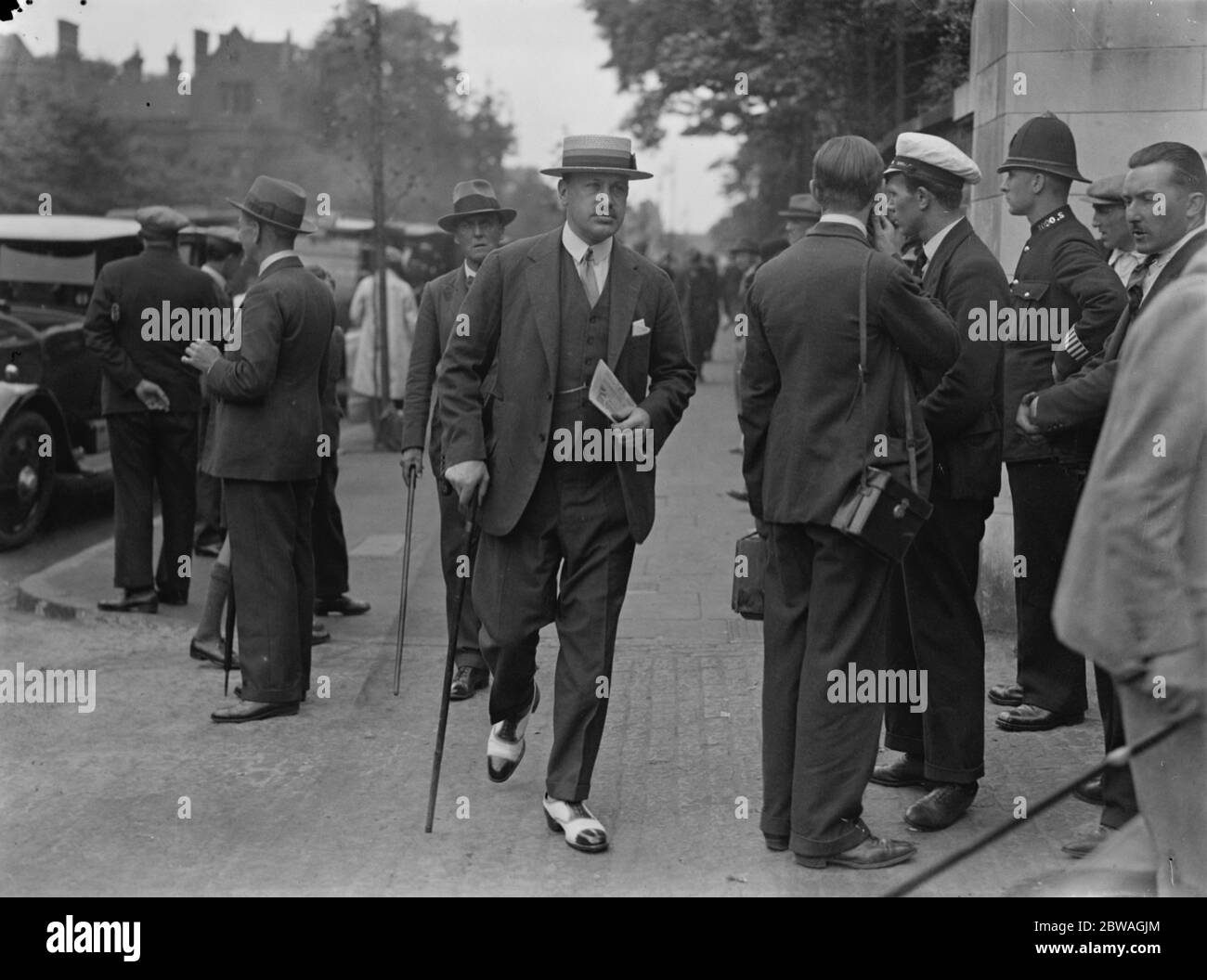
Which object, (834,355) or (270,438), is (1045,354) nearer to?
(834,355)

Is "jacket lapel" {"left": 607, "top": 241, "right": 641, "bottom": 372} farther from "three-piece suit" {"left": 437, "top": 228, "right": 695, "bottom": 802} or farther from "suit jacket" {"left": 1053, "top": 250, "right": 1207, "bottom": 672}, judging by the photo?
"suit jacket" {"left": 1053, "top": 250, "right": 1207, "bottom": 672}

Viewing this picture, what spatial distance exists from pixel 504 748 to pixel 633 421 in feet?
4.12

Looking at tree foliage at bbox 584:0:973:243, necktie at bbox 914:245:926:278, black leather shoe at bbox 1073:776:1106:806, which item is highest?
tree foliage at bbox 584:0:973:243

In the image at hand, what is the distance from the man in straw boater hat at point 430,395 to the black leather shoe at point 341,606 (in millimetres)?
1355

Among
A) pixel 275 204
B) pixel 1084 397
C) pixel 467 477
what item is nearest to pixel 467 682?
pixel 467 477

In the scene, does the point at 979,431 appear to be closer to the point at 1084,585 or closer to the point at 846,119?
the point at 1084,585

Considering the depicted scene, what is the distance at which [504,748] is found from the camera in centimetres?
580

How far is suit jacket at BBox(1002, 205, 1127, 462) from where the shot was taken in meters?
6.05

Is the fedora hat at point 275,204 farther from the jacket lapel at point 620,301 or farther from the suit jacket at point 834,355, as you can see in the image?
the suit jacket at point 834,355

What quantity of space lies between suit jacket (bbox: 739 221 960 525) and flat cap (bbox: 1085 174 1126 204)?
8.24ft

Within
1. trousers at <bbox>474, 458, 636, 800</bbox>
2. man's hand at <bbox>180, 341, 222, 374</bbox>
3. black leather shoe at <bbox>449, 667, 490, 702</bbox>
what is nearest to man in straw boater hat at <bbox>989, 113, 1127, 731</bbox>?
trousers at <bbox>474, 458, 636, 800</bbox>

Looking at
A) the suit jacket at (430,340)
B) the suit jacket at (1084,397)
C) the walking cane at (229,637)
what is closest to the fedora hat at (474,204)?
the suit jacket at (430,340)

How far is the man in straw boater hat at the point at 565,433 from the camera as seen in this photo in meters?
5.42
